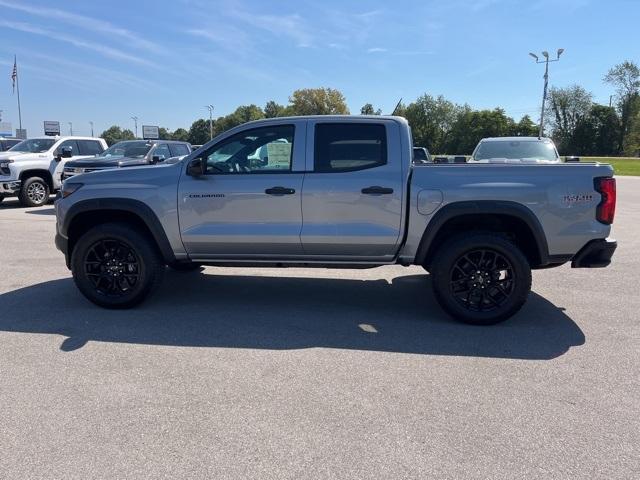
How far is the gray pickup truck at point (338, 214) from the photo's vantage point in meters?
4.67

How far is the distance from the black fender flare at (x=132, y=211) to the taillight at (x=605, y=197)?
13.6 ft

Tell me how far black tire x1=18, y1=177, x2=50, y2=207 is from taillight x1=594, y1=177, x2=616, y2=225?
47.0ft

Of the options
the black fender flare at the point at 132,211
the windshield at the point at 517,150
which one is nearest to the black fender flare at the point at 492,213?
the black fender flare at the point at 132,211

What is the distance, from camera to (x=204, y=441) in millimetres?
2898

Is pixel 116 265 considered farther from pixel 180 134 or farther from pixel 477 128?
pixel 180 134

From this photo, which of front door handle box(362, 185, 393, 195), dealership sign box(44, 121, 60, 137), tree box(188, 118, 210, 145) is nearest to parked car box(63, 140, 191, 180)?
front door handle box(362, 185, 393, 195)

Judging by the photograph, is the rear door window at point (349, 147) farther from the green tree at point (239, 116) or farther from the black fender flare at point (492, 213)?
the green tree at point (239, 116)

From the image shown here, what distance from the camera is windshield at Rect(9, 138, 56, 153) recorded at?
586 inches

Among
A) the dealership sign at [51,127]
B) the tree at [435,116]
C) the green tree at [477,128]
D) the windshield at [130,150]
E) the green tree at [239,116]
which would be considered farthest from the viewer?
the green tree at [239,116]

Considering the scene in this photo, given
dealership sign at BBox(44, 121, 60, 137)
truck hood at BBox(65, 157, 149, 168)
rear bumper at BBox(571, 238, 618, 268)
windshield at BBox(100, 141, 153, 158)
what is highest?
dealership sign at BBox(44, 121, 60, 137)

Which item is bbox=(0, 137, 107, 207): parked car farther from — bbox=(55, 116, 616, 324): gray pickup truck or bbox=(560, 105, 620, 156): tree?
bbox=(560, 105, 620, 156): tree

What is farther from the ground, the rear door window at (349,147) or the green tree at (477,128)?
the green tree at (477,128)


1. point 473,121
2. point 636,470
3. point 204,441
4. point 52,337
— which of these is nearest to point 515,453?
point 636,470

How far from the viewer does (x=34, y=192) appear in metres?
14.3
